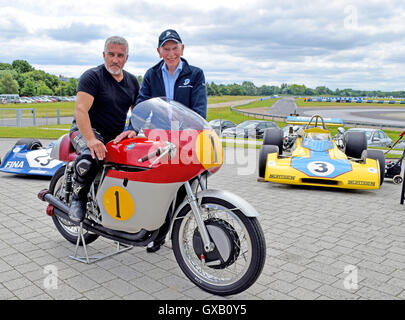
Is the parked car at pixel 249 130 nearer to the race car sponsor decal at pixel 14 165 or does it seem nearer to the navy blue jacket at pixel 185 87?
the race car sponsor decal at pixel 14 165

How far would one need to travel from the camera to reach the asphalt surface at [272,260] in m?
3.46

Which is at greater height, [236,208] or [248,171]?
[236,208]

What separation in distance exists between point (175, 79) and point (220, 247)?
72.7 inches

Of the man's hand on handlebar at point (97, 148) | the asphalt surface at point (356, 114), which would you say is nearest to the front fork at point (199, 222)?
the man's hand on handlebar at point (97, 148)

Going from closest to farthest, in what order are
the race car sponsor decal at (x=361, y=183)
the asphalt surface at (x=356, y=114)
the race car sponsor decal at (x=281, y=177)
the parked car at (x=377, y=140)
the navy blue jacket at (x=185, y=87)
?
the navy blue jacket at (x=185, y=87) < the race car sponsor decal at (x=361, y=183) < the race car sponsor decal at (x=281, y=177) < the parked car at (x=377, y=140) < the asphalt surface at (x=356, y=114)

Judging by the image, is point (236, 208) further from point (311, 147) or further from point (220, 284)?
point (311, 147)

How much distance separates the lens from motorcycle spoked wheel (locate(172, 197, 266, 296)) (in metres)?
3.18

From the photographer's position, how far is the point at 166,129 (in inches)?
133

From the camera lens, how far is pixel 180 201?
12.2ft

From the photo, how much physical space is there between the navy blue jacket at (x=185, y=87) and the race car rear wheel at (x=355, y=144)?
20.1ft

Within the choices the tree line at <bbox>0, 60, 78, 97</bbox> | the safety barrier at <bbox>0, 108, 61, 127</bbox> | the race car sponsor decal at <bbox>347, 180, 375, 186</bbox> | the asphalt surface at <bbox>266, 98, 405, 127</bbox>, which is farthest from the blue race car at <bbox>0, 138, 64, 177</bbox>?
the tree line at <bbox>0, 60, 78, 97</bbox>

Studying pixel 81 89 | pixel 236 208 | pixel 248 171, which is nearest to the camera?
pixel 236 208
